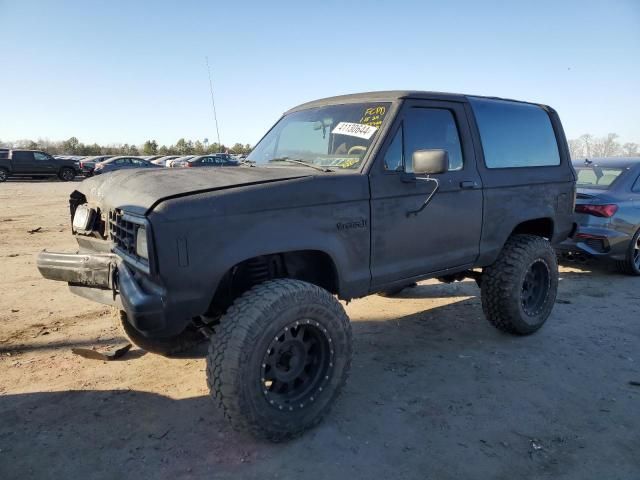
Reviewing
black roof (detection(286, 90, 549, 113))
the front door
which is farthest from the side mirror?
black roof (detection(286, 90, 549, 113))

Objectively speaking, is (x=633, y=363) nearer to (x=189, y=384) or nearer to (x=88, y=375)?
(x=189, y=384)

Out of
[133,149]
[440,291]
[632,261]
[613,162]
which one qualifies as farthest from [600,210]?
[133,149]

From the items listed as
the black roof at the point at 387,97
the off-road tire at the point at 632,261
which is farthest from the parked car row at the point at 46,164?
the black roof at the point at 387,97

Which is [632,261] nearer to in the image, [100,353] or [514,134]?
[514,134]

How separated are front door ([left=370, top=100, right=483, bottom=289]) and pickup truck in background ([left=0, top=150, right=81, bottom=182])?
27457 millimetres

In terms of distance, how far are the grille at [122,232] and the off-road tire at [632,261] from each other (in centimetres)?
646

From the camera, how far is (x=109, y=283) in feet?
8.94

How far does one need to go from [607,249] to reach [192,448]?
5862 mm

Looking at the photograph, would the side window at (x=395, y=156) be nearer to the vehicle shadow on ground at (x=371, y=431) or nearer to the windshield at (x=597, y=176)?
the vehicle shadow on ground at (x=371, y=431)

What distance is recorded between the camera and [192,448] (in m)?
2.72

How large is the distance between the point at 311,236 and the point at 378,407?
50.9 inches

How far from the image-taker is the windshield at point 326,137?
3322 mm

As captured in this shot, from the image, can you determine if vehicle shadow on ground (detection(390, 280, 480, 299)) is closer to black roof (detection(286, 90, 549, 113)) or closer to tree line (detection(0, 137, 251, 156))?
black roof (detection(286, 90, 549, 113))

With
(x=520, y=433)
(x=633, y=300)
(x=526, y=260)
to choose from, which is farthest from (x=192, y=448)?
(x=633, y=300)
